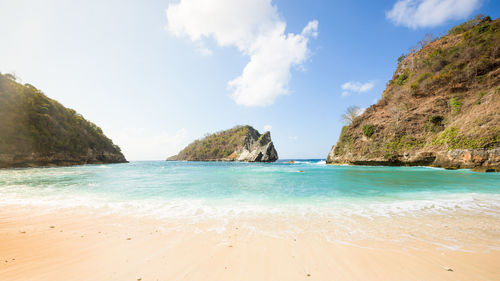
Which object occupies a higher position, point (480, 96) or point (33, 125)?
point (480, 96)

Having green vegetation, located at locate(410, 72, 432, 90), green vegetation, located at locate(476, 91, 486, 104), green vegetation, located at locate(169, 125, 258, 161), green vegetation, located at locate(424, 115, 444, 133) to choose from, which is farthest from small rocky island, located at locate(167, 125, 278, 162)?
green vegetation, located at locate(476, 91, 486, 104)

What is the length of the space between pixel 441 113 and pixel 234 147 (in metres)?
86.7

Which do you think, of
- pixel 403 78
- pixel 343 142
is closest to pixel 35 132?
pixel 343 142

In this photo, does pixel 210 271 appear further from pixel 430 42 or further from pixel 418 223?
pixel 430 42

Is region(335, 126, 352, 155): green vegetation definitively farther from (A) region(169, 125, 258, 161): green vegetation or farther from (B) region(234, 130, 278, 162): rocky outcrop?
(A) region(169, 125, 258, 161): green vegetation

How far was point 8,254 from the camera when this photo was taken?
307cm

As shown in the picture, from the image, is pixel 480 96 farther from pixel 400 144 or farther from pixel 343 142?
pixel 343 142

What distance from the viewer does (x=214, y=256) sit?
3092mm

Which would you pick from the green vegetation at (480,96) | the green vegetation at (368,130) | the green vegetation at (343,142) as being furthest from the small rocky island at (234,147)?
the green vegetation at (480,96)

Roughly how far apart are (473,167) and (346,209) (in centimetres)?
2726

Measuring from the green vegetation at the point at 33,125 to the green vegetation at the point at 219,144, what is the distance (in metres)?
65.0

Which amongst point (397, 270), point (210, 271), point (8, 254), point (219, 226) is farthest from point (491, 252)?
point (8, 254)

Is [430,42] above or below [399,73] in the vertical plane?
above

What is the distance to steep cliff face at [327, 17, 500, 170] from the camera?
2206cm
